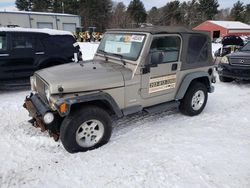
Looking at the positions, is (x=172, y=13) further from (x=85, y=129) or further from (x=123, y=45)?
(x=85, y=129)

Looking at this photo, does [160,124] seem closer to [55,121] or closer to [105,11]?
[55,121]

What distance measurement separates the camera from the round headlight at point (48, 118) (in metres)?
3.43

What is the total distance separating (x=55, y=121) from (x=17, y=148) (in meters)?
0.85

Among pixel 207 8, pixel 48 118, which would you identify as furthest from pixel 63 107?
pixel 207 8

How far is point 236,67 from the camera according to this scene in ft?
24.8

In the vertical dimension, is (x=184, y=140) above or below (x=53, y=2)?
below

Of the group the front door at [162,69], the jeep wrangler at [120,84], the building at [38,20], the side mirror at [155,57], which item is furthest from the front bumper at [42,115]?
the building at [38,20]

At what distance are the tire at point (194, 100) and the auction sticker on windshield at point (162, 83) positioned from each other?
22.1 inches

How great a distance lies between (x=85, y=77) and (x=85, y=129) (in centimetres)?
81

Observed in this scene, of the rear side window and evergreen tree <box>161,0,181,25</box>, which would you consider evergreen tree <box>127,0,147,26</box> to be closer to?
evergreen tree <box>161,0,181,25</box>

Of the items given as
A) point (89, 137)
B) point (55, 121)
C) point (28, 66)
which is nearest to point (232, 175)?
point (89, 137)

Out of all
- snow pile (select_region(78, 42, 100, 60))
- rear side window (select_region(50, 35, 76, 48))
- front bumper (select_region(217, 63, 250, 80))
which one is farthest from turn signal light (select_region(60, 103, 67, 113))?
snow pile (select_region(78, 42, 100, 60))

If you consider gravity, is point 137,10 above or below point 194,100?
above

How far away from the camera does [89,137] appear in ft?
12.1
